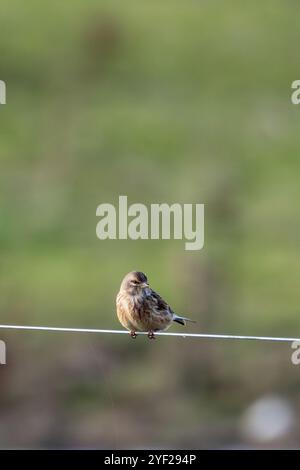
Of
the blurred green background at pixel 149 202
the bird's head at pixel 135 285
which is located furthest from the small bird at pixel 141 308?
the blurred green background at pixel 149 202

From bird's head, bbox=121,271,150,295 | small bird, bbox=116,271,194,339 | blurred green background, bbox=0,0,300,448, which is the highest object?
blurred green background, bbox=0,0,300,448

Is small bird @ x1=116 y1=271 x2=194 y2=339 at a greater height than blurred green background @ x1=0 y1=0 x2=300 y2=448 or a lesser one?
lesser

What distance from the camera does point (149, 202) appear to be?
51.3ft

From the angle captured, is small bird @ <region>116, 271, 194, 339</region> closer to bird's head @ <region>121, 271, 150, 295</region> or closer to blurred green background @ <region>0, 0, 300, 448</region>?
bird's head @ <region>121, 271, 150, 295</region>

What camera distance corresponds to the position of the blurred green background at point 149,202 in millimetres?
14266

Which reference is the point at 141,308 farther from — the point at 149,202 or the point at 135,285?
the point at 149,202

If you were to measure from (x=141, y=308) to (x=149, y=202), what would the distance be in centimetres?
485

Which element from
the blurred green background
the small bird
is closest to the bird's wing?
the small bird

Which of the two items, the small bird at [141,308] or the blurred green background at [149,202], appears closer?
the small bird at [141,308]

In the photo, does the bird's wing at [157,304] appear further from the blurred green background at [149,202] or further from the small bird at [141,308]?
the blurred green background at [149,202]

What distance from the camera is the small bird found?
10.8 metres

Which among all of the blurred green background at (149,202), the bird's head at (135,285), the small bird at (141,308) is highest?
the blurred green background at (149,202)

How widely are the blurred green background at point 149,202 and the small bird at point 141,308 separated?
2.88 meters

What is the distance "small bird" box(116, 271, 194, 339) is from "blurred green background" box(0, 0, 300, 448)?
2.88m
